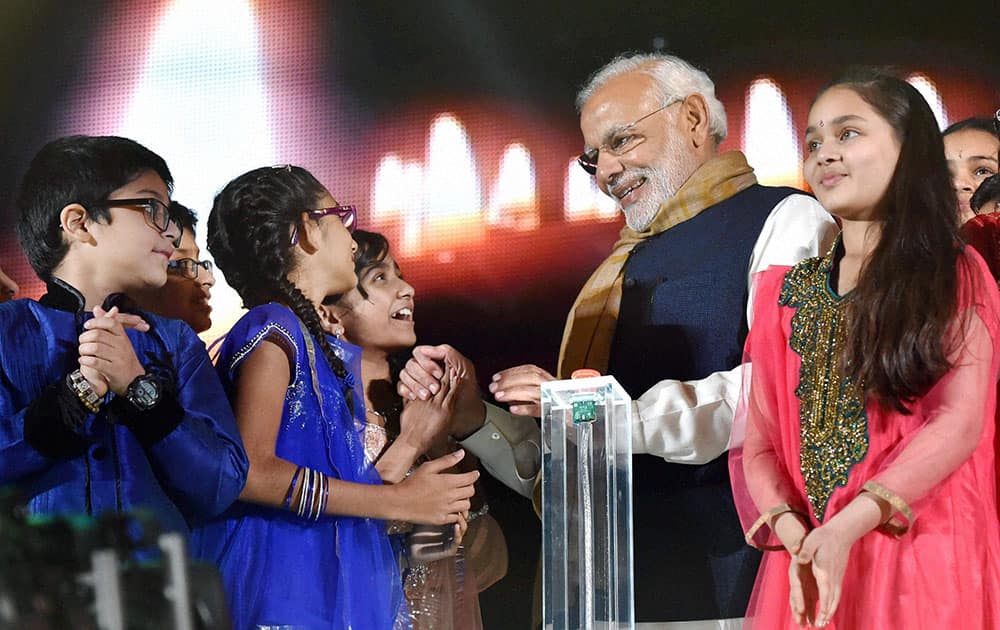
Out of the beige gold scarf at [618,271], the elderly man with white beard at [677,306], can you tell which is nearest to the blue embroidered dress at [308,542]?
the elderly man with white beard at [677,306]

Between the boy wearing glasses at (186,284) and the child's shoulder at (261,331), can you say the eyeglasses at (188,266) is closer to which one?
the boy wearing glasses at (186,284)

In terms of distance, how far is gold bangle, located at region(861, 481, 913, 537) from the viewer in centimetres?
280

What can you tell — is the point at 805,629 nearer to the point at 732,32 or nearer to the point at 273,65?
the point at 732,32

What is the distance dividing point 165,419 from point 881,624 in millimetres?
→ 1790

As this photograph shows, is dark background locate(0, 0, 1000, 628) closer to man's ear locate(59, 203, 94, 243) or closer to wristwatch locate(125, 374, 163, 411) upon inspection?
man's ear locate(59, 203, 94, 243)

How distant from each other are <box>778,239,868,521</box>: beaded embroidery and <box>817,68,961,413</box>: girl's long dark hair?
4 centimetres

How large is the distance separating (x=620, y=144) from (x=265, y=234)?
3.46 ft

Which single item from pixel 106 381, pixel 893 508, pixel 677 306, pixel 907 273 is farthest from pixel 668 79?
pixel 106 381

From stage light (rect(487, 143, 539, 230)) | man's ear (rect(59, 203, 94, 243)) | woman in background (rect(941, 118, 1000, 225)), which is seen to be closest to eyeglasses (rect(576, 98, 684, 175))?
stage light (rect(487, 143, 539, 230))

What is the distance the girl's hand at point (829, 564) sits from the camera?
9.18ft

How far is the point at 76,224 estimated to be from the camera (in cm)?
359

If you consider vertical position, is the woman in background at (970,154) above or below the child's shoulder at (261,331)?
above

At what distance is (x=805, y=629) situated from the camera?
9.56 feet

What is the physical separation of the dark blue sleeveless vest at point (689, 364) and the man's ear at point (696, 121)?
0.20 m
